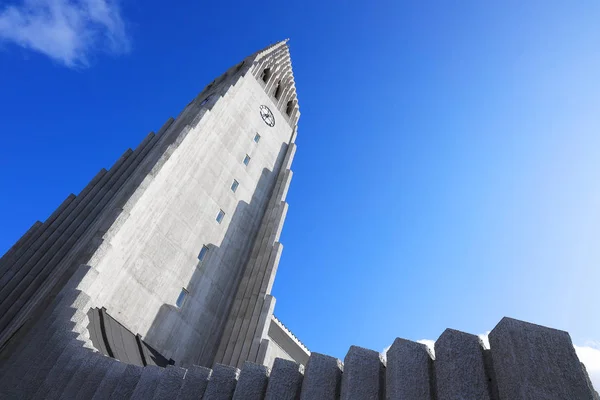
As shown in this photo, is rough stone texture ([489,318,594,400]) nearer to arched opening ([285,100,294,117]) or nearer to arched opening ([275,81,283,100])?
arched opening ([275,81,283,100])

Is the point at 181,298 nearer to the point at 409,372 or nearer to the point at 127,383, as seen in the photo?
the point at 127,383

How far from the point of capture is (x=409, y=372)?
4.32 meters

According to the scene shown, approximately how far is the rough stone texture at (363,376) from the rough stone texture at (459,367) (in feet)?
2.53

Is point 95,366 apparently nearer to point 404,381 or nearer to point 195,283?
point 404,381

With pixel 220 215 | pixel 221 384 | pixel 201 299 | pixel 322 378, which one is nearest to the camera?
pixel 322 378

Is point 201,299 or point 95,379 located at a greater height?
point 201,299

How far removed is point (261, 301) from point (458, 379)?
65.3 feet

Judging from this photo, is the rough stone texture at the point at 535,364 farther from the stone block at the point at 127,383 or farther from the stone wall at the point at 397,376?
the stone block at the point at 127,383

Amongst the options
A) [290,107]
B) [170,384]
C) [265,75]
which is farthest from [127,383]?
[290,107]

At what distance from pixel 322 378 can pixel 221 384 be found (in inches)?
74.6

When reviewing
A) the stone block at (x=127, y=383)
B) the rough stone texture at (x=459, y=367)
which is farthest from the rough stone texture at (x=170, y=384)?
the rough stone texture at (x=459, y=367)

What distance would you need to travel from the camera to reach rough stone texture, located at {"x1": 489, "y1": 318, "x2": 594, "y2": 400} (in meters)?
3.46

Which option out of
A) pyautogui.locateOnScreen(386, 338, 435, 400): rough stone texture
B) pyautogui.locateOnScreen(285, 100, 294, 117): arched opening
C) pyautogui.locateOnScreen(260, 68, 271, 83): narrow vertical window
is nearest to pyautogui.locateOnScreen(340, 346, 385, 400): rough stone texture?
pyautogui.locateOnScreen(386, 338, 435, 400): rough stone texture

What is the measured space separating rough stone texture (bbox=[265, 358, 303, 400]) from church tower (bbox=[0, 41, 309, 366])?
31.9 ft
